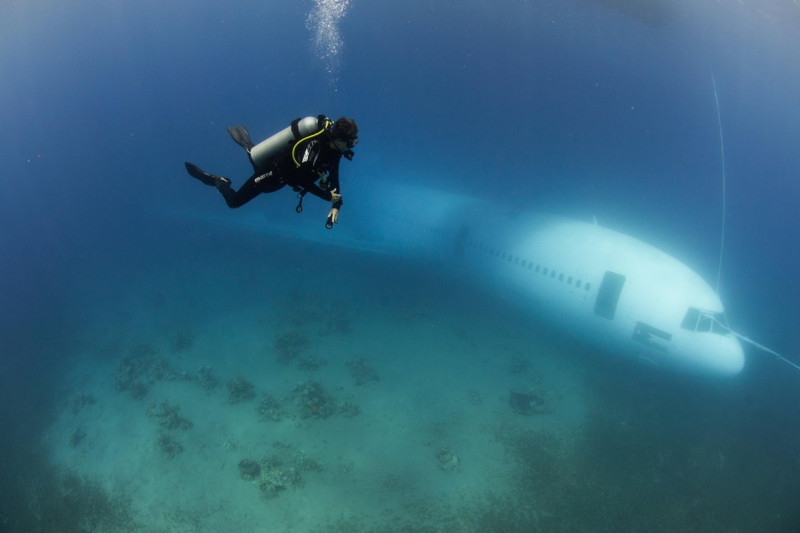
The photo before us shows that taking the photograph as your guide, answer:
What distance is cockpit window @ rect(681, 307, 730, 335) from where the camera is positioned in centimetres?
1074

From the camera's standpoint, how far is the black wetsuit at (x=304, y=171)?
5.29 m

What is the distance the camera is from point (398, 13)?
4147 centimetres

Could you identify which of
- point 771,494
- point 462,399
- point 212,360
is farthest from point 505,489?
point 212,360

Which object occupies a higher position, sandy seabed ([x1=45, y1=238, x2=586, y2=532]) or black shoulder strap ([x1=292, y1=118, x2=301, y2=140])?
black shoulder strap ([x1=292, y1=118, x2=301, y2=140])

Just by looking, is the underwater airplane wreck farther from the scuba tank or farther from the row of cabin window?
the scuba tank

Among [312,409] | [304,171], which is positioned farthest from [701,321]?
[312,409]

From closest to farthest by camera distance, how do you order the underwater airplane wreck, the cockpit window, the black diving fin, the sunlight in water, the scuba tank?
1. the scuba tank
2. the black diving fin
3. the cockpit window
4. the underwater airplane wreck
5. the sunlight in water

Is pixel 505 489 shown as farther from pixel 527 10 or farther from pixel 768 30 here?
pixel 768 30

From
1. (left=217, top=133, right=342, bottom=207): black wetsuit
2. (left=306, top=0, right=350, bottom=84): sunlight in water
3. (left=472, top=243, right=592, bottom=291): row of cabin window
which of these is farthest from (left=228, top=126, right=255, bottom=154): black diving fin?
(left=306, top=0, right=350, bottom=84): sunlight in water

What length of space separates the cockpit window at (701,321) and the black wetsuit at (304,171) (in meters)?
11.1

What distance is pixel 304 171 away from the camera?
18.0ft

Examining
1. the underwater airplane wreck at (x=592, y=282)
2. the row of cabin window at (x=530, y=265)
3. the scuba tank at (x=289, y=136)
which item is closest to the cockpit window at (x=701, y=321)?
the underwater airplane wreck at (x=592, y=282)

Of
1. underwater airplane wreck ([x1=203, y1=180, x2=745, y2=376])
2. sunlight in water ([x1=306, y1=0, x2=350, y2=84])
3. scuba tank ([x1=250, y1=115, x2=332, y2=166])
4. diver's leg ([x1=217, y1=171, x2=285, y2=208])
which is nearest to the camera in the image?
scuba tank ([x1=250, y1=115, x2=332, y2=166])

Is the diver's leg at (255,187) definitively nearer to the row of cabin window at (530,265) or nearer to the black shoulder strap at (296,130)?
the black shoulder strap at (296,130)
